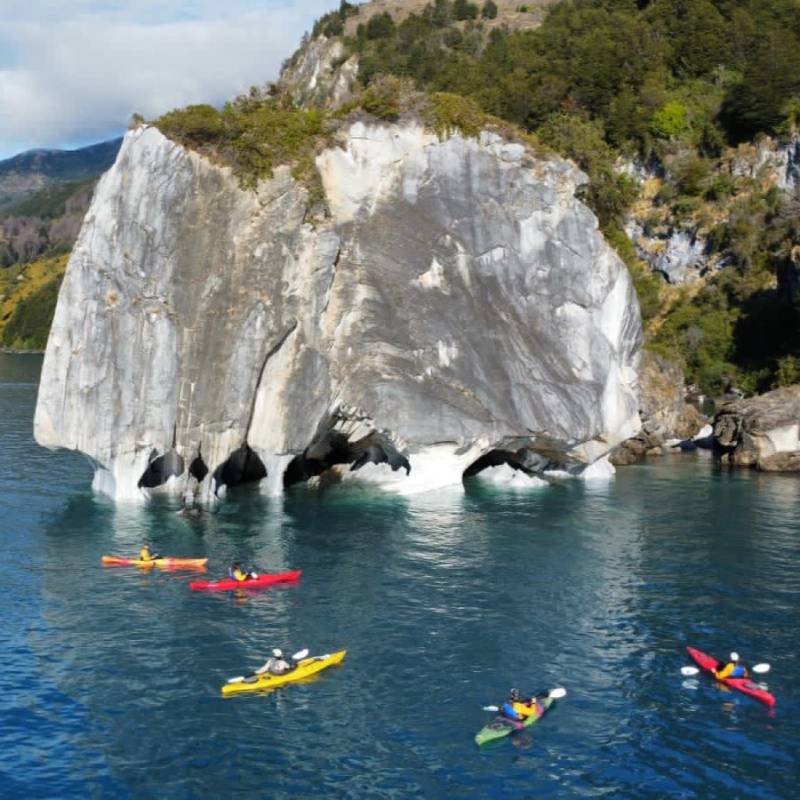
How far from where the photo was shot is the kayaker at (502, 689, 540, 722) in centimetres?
2430

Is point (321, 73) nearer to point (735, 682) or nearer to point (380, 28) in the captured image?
point (380, 28)

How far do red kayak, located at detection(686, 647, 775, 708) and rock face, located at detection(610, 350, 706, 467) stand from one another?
42.3 m

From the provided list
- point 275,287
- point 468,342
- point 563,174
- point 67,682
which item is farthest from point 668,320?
point 67,682

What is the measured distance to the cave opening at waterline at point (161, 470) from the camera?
50.2m

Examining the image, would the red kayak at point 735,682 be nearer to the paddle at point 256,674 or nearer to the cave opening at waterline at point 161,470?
the paddle at point 256,674

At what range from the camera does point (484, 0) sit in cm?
16588

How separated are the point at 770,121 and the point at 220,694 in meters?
96.8

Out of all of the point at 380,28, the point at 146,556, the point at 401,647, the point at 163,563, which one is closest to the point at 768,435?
the point at 401,647

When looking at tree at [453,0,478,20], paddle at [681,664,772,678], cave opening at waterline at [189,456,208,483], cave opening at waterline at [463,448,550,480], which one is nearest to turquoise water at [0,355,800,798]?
paddle at [681,664,772,678]

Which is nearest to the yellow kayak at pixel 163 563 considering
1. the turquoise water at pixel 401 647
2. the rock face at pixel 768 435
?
the turquoise water at pixel 401 647

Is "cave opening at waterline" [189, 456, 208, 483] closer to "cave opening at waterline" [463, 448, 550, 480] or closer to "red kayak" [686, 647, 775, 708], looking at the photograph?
"cave opening at waterline" [463, 448, 550, 480]

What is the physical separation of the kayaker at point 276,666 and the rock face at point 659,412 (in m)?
47.4

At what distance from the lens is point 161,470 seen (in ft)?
169

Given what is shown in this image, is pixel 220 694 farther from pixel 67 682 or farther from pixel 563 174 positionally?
pixel 563 174
